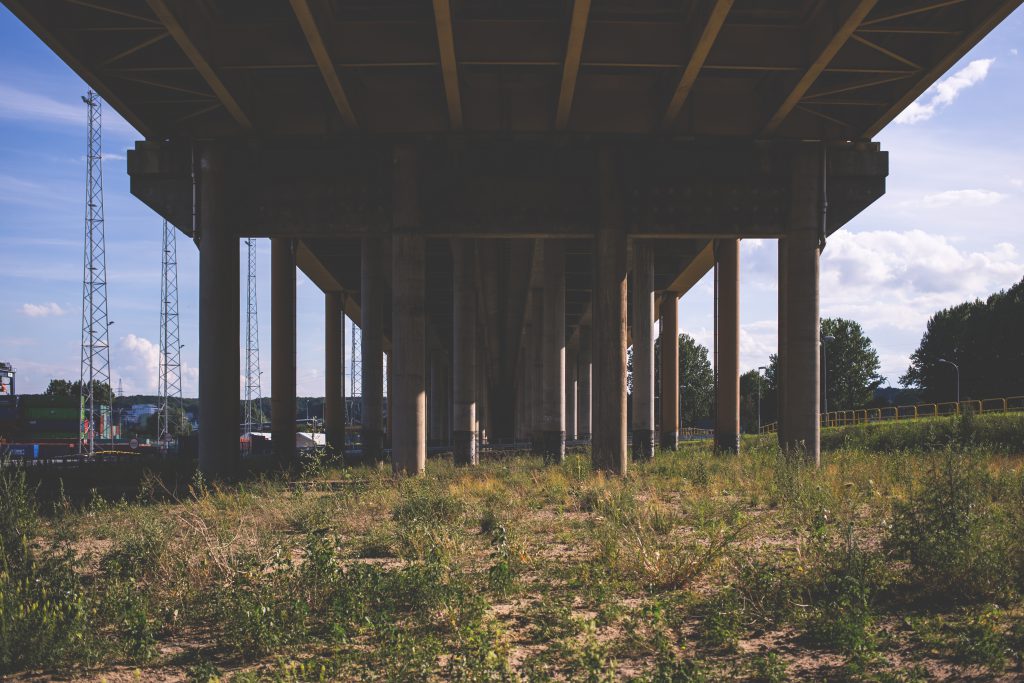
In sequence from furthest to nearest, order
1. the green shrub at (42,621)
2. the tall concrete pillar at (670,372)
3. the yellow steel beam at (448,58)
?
1. the tall concrete pillar at (670,372)
2. the yellow steel beam at (448,58)
3. the green shrub at (42,621)

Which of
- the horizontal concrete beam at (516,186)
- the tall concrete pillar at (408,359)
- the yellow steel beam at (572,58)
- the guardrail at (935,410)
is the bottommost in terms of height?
the guardrail at (935,410)

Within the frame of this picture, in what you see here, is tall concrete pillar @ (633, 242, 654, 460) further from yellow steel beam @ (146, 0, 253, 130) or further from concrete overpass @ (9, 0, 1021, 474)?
yellow steel beam @ (146, 0, 253, 130)

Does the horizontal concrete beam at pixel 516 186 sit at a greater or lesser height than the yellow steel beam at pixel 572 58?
lesser

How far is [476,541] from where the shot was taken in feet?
34.1

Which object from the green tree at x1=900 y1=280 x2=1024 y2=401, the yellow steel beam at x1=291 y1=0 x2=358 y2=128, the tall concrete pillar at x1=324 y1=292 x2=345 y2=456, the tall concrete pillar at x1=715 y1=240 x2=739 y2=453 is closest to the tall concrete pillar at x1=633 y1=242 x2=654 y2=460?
the tall concrete pillar at x1=715 y1=240 x2=739 y2=453

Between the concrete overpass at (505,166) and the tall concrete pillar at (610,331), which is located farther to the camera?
the tall concrete pillar at (610,331)

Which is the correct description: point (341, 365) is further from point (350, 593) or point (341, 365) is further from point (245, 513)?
point (350, 593)

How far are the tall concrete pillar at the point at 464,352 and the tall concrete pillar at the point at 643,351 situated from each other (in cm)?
665

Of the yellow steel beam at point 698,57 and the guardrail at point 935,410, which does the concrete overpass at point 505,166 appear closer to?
the yellow steel beam at point 698,57

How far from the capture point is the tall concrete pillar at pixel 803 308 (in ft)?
65.5

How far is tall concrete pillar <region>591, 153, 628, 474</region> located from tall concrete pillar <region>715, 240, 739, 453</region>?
8.19 m

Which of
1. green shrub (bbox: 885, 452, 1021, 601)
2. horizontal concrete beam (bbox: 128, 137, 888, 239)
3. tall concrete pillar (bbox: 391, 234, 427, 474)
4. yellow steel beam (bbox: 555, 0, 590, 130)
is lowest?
green shrub (bbox: 885, 452, 1021, 601)

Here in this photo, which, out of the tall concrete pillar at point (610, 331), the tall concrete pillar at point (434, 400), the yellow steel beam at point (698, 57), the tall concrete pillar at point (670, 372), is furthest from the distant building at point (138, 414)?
the yellow steel beam at point (698, 57)

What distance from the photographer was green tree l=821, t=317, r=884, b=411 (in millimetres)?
88125
